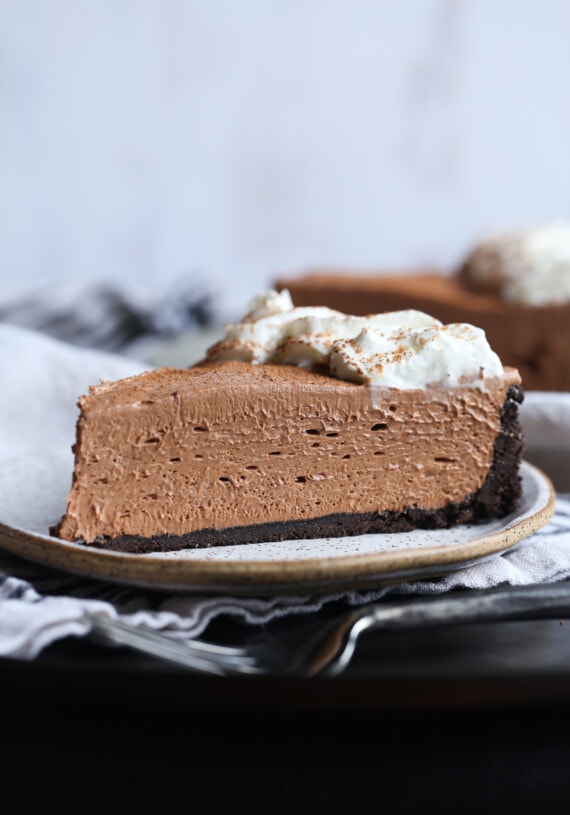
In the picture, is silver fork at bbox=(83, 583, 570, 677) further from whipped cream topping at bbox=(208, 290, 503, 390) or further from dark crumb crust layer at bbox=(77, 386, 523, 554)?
whipped cream topping at bbox=(208, 290, 503, 390)

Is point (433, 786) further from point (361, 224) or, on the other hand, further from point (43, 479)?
point (361, 224)

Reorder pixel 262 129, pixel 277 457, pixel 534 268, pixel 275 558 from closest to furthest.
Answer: pixel 275 558 → pixel 277 457 → pixel 534 268 → pixel 262 129

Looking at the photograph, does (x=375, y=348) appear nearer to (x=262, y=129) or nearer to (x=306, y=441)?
(x=306, y=441)

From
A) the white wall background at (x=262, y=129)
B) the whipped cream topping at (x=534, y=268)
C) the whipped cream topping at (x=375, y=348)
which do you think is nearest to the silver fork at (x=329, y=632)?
the whipped cream topping at (x=375, y=348)

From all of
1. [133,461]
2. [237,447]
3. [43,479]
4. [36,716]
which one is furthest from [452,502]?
[36,716]

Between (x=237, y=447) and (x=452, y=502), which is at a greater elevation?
(x=237, y=447)

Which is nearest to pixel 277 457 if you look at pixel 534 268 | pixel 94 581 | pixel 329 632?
pixel 94 581
